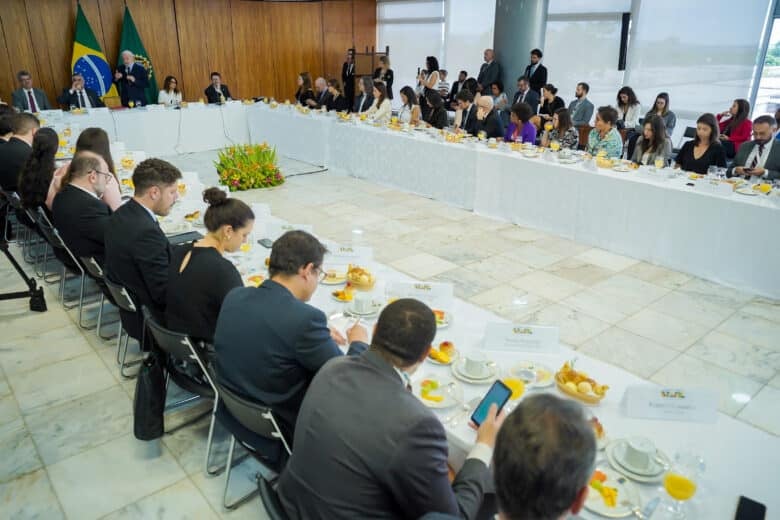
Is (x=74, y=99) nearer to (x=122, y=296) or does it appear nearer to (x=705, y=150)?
(x=122, y=296)

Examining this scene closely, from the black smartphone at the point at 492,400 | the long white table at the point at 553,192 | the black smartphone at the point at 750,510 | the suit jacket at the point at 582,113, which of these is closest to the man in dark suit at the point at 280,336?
the black smartphone at the point at 492,400

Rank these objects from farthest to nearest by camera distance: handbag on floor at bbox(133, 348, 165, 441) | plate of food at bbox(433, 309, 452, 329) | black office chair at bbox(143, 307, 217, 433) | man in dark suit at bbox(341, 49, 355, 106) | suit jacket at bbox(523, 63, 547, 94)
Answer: man in dark suit at bbox(341, 49, 355, 106) → suit jacket at bbox(523, 63, 547, 94) → handbag on floor at bbox(133, 348, 165, 441) → plate of food at bbox(433, 309, 452, 329) → black office chair at bbox(143, 307, 217, 433)

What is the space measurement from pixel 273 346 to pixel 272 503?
53 centimetres

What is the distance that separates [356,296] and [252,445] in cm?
83

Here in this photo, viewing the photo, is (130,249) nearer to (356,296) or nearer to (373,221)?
(356,296)

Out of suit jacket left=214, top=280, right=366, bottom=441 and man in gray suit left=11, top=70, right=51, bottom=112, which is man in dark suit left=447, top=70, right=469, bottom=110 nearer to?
man in gray suit left=11, top=70, right=51, bottom=112

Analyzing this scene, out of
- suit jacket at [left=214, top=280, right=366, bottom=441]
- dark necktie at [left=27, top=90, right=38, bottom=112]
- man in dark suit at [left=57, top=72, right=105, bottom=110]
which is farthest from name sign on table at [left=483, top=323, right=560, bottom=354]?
dark necktie at [left=27, top=90, right=38, bottom=112]

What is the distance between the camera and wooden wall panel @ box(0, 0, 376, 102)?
9.73 metres

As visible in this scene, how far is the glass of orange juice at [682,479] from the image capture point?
146 centimetres

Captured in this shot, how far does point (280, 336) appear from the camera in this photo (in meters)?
1.84

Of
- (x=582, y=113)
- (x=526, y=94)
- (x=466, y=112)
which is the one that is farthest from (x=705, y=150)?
(x=526, y=94)

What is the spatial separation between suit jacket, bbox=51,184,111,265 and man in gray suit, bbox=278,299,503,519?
8.10ft

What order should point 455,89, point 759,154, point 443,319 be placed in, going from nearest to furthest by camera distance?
point 443,319
point 759,154
point 455,89

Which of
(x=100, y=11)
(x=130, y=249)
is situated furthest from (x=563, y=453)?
(x=100, y=11)
